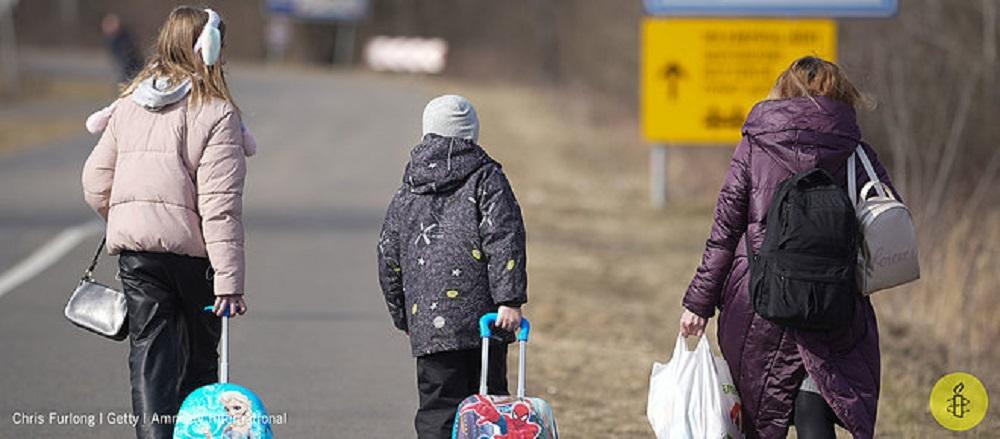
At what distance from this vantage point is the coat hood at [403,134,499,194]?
5.65 metres

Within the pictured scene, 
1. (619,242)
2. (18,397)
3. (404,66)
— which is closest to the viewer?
(18,397)

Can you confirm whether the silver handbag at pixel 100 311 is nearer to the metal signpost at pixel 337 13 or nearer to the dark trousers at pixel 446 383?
the dark trousers at pixel 446 383

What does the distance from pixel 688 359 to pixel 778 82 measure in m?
0.96

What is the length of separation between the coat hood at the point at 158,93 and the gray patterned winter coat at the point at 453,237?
81 centimetres

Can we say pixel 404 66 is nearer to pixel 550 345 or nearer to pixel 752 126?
pixel 550 345

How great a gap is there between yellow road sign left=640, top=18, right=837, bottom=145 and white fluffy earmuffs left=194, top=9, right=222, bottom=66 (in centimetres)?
1245

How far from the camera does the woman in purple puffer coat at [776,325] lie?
215 inches

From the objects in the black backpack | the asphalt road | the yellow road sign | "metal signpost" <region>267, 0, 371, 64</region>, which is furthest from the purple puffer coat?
"metal signpost" <region>267, 0, 371, 64</region>

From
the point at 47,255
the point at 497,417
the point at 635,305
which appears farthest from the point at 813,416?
the point at 47,255

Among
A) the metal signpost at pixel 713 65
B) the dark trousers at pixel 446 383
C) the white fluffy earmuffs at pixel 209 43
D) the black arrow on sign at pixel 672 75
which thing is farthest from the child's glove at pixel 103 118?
the black arrow on sign at pixel 672 75

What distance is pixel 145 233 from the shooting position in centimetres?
577

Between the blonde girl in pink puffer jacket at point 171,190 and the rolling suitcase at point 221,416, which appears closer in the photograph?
the rolling suitcase at point 221,416

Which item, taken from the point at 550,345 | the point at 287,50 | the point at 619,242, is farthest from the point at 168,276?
the point at 287,50

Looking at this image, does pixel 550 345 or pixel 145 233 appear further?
pixel 550 345
